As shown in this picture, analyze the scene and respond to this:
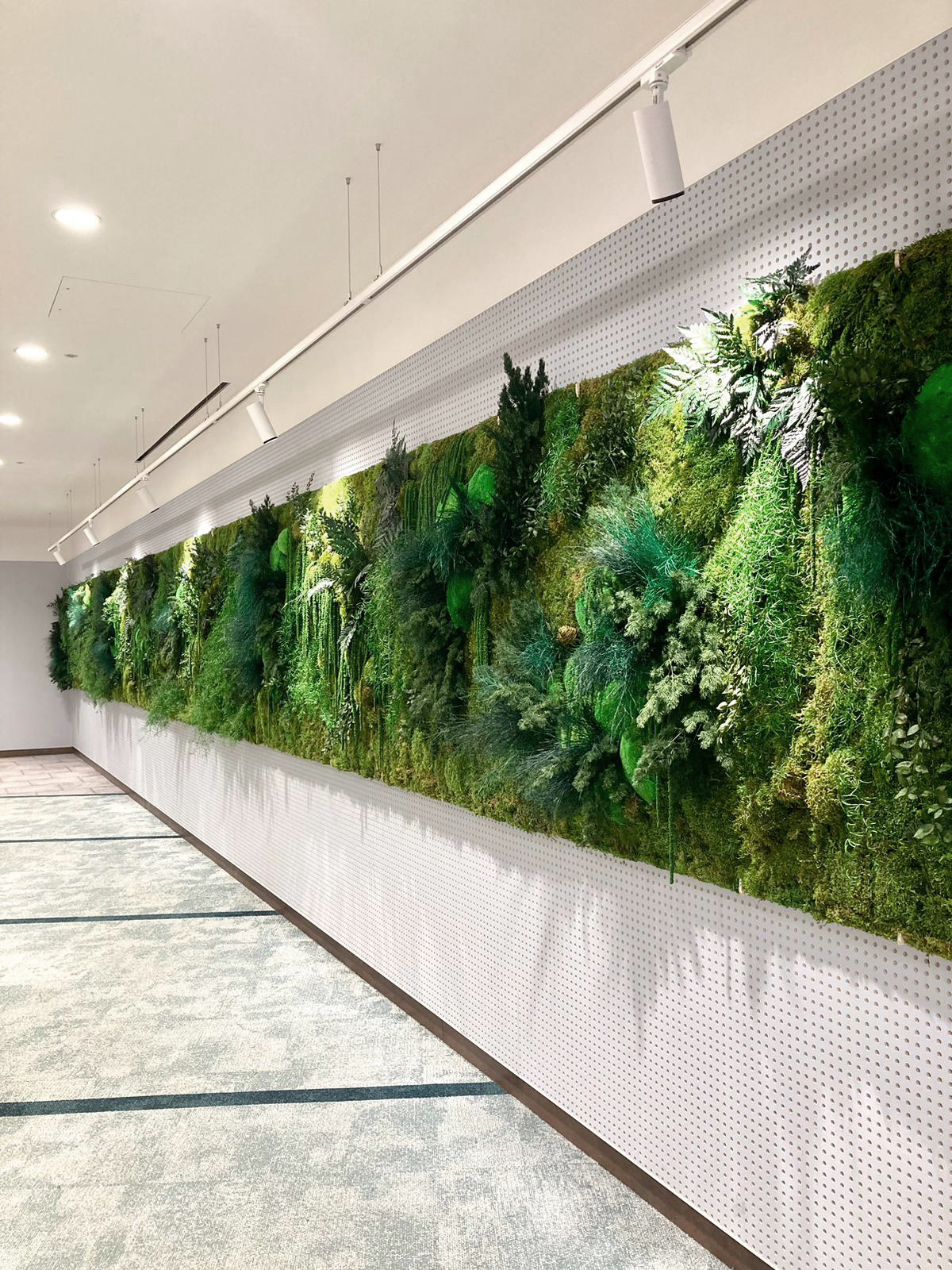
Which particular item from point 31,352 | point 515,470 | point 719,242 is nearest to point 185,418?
point 31,352

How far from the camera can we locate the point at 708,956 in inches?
86.8

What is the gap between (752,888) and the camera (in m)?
2.03

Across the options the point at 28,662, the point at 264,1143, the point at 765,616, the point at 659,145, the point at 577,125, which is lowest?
the point at 264,1143

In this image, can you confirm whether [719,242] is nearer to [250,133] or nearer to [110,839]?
[250,133]

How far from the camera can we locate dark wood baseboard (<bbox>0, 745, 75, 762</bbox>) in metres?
13.4

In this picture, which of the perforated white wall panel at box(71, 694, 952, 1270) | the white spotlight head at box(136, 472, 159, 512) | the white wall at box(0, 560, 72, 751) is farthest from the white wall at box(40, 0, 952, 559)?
the white wall at box(0, 560, 72, 751)

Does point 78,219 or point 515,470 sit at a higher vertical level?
point 78,219

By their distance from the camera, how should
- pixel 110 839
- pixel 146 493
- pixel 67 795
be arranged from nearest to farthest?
pixel 110 839 → pixel 146 493 → pixel 67 795

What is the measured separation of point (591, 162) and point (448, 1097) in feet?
10.9

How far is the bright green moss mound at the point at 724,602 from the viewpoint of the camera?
166cm

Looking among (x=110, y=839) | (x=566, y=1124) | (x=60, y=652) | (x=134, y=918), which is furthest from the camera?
(x=60, y=652)

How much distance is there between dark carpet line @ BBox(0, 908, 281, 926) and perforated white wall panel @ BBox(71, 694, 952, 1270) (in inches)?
55.2

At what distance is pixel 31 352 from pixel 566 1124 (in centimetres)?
533

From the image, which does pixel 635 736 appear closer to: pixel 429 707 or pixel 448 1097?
pixel 429 707
